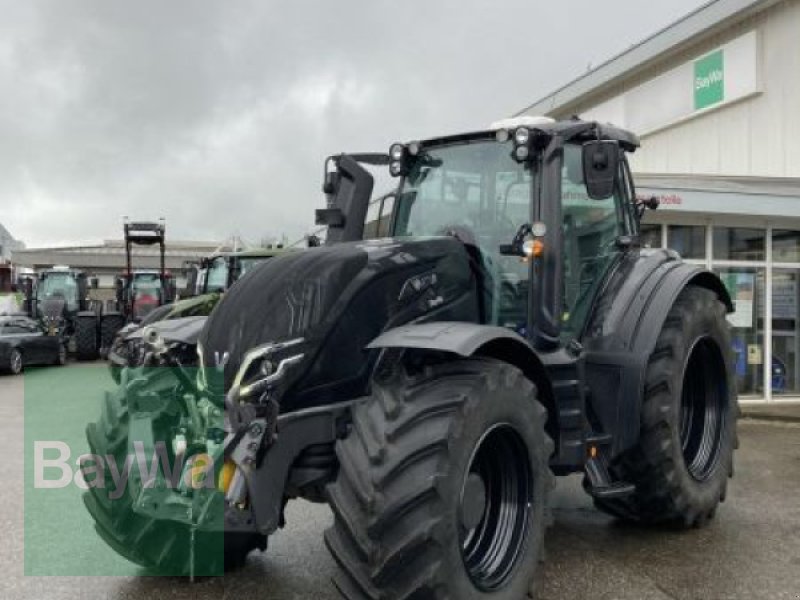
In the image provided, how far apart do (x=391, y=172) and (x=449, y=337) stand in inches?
81.0

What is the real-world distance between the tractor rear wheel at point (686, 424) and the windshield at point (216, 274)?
10.2 meters

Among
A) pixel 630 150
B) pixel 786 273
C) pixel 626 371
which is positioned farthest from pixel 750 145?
pixel 626 371

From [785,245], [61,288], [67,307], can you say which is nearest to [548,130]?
[785,245]

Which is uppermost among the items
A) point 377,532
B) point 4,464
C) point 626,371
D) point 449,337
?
point 449,337

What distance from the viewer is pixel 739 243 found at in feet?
39.2

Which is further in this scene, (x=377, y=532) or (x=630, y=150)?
(x=630, y=150)

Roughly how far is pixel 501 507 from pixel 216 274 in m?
11.5

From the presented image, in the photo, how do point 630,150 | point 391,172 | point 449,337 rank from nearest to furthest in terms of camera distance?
point 449,337, point 391,172, point 630,150

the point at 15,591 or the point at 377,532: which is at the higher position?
the point at 377,532

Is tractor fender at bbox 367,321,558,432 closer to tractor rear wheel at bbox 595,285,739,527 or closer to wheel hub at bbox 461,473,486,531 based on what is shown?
wheel hub at bbox 461,473,486,531

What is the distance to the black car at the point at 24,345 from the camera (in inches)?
661

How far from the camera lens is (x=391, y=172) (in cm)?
523

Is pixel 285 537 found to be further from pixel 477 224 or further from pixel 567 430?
pixel 477 224

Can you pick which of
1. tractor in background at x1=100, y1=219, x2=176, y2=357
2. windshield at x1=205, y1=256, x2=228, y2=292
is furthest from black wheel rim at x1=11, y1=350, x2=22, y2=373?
windshield at x1=205, y1=256, x2=228, y2=292
